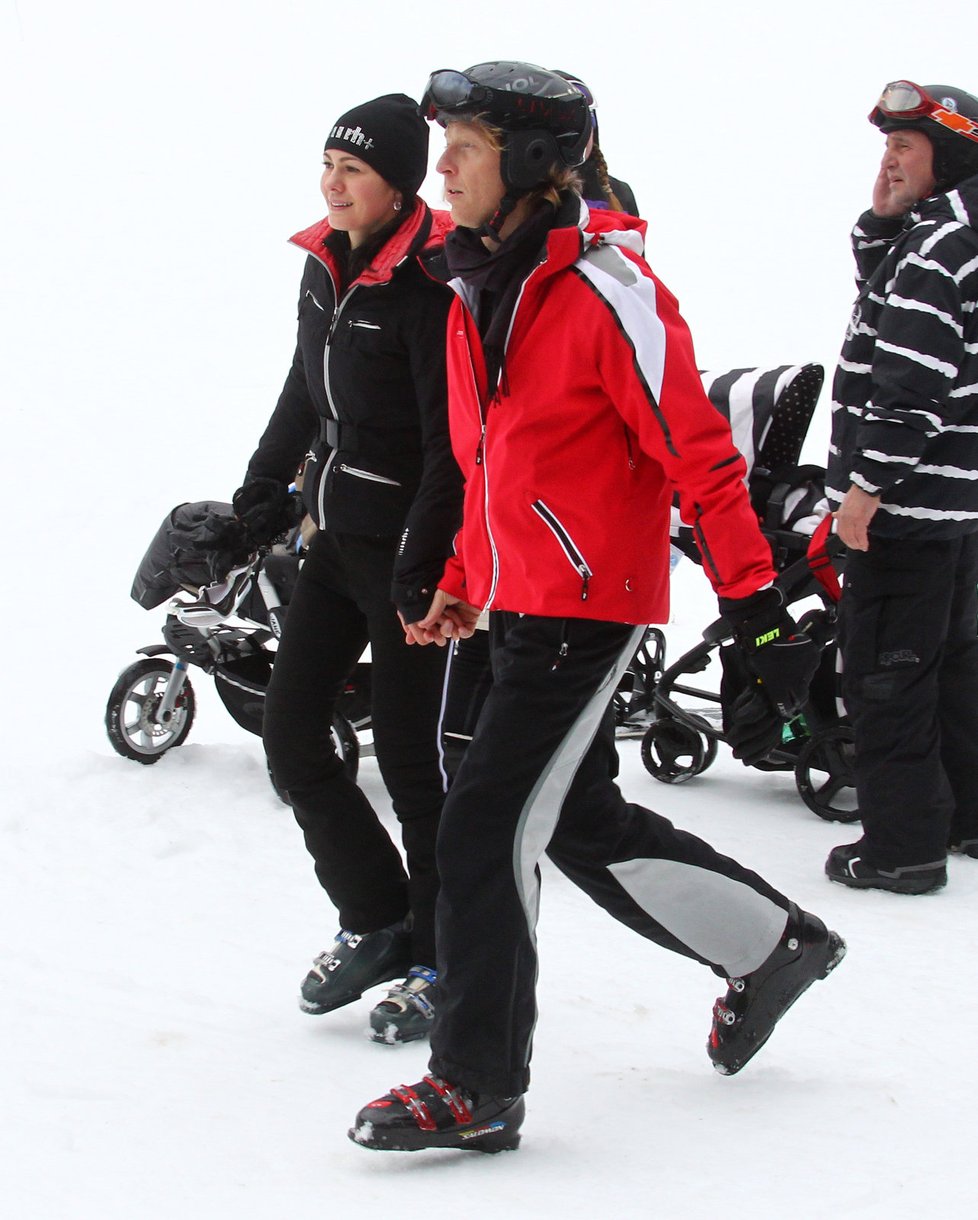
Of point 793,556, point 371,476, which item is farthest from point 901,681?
point 371,476

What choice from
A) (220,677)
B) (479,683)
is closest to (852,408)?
(479,683)

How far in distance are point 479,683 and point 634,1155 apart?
104 cm

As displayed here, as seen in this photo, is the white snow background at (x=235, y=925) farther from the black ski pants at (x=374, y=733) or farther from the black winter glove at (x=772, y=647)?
the black winter glove at (x=772, y=647)

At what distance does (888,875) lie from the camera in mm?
4168

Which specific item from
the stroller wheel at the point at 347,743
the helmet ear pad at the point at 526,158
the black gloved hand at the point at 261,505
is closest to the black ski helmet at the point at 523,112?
the helmet ear pad at the point at 526,158

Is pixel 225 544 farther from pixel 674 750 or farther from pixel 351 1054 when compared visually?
pixel 674 750

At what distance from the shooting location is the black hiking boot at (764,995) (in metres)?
2.84

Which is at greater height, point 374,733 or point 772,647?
point 772,647

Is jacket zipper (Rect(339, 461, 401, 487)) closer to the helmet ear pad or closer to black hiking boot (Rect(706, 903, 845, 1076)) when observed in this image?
the helmet ear pad

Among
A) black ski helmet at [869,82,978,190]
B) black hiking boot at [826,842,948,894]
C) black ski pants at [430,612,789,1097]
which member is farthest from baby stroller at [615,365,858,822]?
black ski pants at [430,612,789,1097]

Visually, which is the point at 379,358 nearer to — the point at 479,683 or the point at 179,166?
the point at 479,683

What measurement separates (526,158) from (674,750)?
3078 millimetres

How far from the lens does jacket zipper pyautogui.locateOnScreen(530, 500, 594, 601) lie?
8.38 ft

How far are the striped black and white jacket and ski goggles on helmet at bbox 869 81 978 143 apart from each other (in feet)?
0.51
